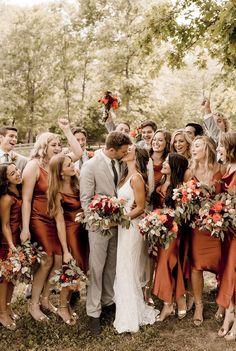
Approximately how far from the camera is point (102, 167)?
5.30 metres

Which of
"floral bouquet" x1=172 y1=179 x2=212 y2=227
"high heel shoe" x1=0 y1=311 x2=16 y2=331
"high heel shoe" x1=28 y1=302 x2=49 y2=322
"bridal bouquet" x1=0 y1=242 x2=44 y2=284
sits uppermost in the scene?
"floral bouquet" x1=172 y1=179 x2=212 y2=227

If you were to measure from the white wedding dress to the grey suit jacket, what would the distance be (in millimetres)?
198

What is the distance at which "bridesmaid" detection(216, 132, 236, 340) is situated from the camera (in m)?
5.15

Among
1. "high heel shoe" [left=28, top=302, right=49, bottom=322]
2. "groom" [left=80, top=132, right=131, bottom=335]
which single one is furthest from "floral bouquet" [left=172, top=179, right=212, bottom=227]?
"high heel shoe" [left=28, top=302, right=49, bottom=322]

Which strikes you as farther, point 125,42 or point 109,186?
point 125,42

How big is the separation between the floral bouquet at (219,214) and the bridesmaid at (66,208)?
68.6 inches

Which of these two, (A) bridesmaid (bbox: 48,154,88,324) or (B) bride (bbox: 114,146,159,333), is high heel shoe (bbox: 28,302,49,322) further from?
(B) bride (bbox: 114,146,159,333)

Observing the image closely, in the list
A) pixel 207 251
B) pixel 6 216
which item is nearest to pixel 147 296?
pixel 207 251

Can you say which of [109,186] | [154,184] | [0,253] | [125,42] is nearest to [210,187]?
[154,184]

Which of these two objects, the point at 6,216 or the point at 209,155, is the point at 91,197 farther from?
the point at 209,155

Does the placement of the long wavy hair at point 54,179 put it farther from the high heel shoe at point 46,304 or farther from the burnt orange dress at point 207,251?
the burnt orange dress at point 207,251

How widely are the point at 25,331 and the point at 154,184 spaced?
263cm

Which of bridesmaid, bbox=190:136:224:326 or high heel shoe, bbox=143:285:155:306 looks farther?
high heel shoe, bbox=143:285:155:306

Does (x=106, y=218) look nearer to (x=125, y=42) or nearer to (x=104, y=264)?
(x=104, y=264)
